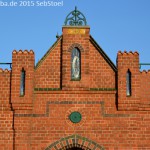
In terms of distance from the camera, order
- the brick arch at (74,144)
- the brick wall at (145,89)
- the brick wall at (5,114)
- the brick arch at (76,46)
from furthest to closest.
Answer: the brick arch at (76,46) < the brick wall at (145,89) < the brick wall at (5,114) < the brick arch at (74,144)

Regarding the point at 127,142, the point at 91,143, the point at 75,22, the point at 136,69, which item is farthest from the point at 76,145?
the point at 75,22

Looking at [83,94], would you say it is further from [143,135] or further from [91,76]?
[143,135]

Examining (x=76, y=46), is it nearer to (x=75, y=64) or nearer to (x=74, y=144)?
(x=75, y=64)

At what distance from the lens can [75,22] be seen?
47.3 ft

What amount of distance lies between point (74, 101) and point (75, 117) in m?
0.57

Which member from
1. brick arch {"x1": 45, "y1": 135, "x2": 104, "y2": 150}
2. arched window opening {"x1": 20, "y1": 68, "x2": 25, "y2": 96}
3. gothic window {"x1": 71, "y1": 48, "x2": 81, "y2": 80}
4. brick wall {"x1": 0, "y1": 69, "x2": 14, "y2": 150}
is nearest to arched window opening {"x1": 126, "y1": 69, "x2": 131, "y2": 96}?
gothic window {"x1": 71, "y1": 48, "x2": 81, "y2": 80}

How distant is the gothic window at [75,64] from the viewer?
46.1 ft

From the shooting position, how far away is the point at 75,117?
44.7 feet

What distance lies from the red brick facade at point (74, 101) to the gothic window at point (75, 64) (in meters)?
0.14

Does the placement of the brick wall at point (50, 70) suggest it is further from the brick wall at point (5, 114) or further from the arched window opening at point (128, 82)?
the arched window opening at point (128, 82)

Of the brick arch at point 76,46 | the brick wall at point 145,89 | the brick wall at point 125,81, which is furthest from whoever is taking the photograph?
the brick arch at point 76,46

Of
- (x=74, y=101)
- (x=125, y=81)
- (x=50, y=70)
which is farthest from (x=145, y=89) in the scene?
(x=50, y=70)

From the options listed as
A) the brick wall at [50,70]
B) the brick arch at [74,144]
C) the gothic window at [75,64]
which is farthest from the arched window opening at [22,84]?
the brick arch at [74,144]

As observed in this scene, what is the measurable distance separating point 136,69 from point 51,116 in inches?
137
